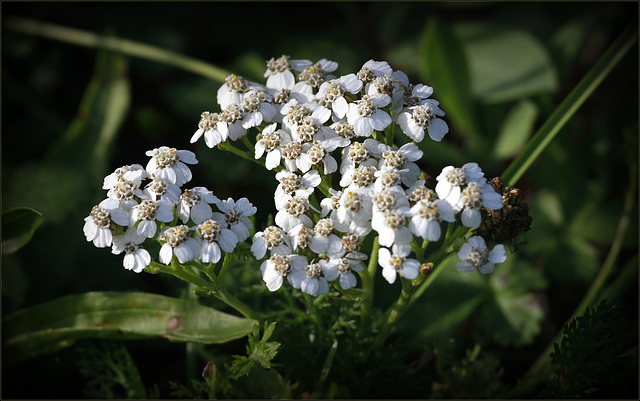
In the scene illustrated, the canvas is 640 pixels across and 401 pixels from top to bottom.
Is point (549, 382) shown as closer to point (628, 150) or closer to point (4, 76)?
point (628, 150)

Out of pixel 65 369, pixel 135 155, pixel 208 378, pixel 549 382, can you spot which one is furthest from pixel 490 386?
pixel 135 155

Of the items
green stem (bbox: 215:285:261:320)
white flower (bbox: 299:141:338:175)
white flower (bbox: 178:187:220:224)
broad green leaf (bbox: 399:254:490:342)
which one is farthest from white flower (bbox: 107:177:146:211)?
broad green leaf (bbox: 399:254:490:342)

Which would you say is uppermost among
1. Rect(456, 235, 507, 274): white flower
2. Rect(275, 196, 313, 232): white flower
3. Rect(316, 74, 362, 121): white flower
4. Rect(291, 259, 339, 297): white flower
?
Rect(316, 74, 362, 121): white flower

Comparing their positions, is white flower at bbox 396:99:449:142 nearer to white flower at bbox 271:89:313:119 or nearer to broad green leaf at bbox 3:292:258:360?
white flower at bbox 271:89:313:119

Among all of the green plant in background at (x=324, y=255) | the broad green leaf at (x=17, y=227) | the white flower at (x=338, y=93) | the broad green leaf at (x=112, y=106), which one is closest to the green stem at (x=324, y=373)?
the green plant in background at (x=324, y=255)

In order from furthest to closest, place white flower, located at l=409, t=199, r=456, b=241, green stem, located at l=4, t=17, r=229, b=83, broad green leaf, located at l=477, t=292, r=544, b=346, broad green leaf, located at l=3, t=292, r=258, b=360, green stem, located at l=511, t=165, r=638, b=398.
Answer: green stem, located at l=4, t=17, r=229, b=83
broad green leaf, located at l=477, t=292, r=544, b=346
green stem, located at l=511, t=165, r=638, b=398
broad green leaf, located at l=3, t=292, r=258, b=360
white flower, located at l=409, t=199, r=456, b=241

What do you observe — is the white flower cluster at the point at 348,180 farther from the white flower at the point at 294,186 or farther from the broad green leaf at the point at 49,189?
the broad green leaf at the point at 49,189
